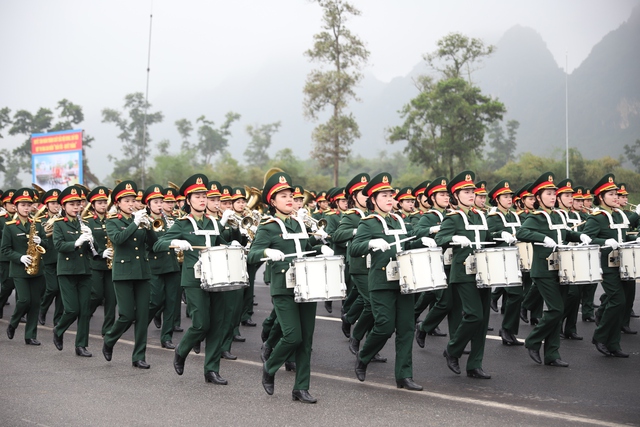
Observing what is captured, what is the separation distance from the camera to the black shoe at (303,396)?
7.18m

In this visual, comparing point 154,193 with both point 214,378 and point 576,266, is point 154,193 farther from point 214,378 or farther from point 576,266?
point 576,266

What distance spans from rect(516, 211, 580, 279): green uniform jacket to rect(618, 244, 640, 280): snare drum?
0.77 meters

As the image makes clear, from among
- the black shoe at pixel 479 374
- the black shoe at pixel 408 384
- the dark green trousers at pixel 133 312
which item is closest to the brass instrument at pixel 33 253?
the dark green trousers at pixel 133 312

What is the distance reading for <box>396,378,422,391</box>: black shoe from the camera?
7.67 metres

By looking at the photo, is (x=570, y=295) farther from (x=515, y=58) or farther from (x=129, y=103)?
(x=515, y=58)

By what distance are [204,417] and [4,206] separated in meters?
9.86

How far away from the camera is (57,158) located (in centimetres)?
3238

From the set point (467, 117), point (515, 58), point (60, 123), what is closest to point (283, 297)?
point (467, 117)

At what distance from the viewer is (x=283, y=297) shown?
24.2ft

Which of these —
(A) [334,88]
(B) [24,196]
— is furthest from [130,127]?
(B) [24,196]

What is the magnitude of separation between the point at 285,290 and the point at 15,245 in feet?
20.2

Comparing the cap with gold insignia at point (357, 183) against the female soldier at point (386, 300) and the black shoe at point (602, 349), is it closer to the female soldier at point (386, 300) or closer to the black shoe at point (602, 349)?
the female soldier at point (386, 300)

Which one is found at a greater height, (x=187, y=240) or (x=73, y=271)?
(x=187, y=240)

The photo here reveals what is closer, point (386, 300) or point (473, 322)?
point (386, 300)
